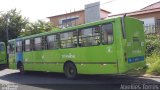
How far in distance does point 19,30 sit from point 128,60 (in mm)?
32752

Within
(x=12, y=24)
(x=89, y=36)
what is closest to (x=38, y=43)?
(x=89, y=36)

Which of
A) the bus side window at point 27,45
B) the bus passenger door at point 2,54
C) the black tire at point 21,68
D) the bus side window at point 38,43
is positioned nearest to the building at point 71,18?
the bus passenger door at point 2,54

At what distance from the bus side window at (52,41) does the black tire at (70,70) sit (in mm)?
1390

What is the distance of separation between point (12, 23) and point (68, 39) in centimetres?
2950

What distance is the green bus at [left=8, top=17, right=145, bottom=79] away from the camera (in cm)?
1233

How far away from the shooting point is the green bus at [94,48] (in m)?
12.3

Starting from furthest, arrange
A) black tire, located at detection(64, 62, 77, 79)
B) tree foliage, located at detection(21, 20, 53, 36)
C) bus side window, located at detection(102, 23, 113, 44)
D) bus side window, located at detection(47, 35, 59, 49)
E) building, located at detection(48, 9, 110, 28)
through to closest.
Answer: building, located at detection(48, 9, 110, 28) < tree foliage, located at detection(21, 20, 53, 36) < bus side window, located at detection(47, 35, 59, 49) < black tire, located at detection(64, 62, 77, 79) < bus side window, located at detection(102, 23, 113, 44)

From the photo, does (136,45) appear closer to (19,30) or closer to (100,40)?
(100,40)

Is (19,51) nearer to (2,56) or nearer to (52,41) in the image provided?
(52,41)

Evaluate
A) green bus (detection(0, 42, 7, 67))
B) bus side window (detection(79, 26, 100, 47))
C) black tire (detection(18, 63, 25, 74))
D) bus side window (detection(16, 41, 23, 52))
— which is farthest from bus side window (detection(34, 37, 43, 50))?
green bus (detection(0, 42, 7, 67))

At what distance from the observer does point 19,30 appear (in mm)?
43156

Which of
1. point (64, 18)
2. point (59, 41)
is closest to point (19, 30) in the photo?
point (64, 18)

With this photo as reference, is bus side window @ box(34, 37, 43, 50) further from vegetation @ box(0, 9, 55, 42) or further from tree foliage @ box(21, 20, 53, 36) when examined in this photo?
vegetation @ box(0, 9, 55, 42)

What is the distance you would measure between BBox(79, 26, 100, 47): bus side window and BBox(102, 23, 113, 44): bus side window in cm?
37
